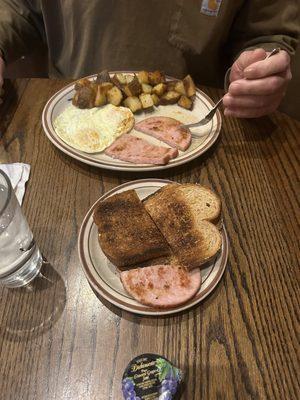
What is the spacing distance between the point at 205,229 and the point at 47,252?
44cm

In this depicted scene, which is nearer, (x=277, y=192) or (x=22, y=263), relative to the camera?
(x=22, y=263)

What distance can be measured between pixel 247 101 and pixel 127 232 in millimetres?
686

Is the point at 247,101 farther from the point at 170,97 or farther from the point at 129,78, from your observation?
the point at 129,78

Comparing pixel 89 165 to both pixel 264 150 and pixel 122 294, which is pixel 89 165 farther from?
pixel 264 150

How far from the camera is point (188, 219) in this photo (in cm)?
104

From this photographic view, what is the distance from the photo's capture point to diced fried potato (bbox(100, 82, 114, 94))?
146cm

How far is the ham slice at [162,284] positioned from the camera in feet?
2.84

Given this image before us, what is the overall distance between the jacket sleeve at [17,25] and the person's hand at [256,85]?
0.99 metres

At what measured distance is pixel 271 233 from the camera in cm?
108

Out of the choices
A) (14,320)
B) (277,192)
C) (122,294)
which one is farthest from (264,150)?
(14,320)

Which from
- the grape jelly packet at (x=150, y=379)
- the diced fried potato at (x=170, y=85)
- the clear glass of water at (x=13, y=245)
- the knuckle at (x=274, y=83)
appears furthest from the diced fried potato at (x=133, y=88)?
→ the grape jelly packet at (x=150, y=379)

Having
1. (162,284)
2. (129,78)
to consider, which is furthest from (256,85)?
(162,284)

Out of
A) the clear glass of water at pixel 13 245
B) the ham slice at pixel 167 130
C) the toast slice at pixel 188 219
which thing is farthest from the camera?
the ham slice at pixel 167 130

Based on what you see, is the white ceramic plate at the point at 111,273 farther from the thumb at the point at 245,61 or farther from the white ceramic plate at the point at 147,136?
the thumb at the point at 245,61
